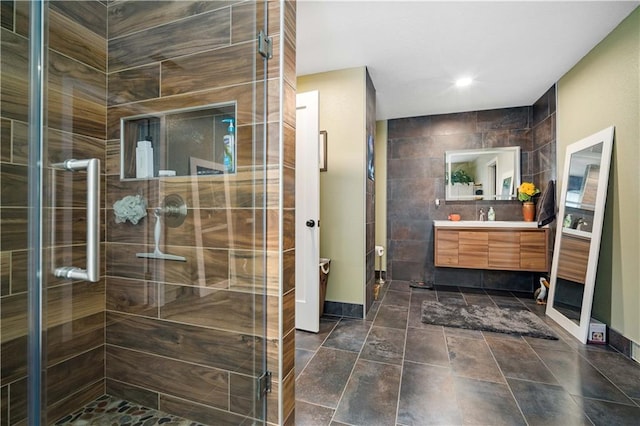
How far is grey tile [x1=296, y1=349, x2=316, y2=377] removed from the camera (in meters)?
1.79

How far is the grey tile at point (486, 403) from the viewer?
134 centimetres

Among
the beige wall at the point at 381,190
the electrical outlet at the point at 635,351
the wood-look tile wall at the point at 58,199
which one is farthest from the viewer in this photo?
the beige wall at the point at 381,190

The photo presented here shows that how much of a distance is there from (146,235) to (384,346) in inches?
68.3

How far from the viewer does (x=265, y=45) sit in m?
1.20

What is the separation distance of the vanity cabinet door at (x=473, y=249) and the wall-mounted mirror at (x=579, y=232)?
2.18 ft

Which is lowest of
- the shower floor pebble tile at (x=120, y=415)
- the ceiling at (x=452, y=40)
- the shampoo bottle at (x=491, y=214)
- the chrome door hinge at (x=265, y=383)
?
the shower floor pebble tile at (x=120, y=415)

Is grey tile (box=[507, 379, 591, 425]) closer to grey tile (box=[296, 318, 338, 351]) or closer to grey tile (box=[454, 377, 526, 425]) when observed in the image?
grey tile (box=[454, 377, 526, 425])

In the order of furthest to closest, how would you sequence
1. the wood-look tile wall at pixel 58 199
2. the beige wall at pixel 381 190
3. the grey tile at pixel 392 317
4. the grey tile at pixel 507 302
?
1. the beige wall at pixel 381 190
2. the grey tile at pixel 507 302
3. the grey tile at pixel 392 317
4. the wood-look tile wall at pixel 58 199

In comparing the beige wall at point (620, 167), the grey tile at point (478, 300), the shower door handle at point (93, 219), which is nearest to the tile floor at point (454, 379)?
the beige wall at point (620, 167)

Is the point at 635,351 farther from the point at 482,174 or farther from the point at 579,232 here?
the point at 482,174

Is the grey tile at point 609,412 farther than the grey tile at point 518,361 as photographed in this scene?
No

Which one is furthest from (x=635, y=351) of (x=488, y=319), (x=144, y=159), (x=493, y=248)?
(x=144, y=159)

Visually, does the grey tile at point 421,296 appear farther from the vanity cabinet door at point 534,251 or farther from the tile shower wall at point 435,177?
the vanity cabinet door at point 534,251

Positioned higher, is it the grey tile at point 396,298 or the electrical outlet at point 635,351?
the electrical outlet at point 635,351
